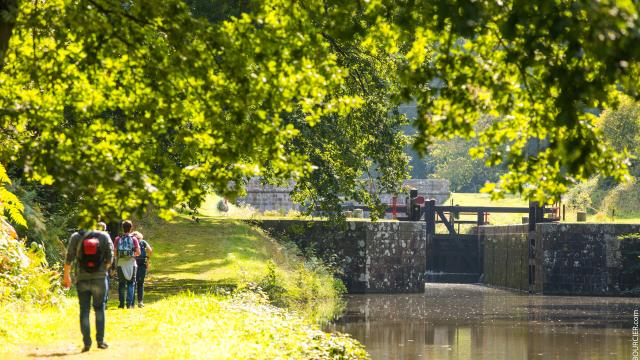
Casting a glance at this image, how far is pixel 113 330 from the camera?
14.6 m

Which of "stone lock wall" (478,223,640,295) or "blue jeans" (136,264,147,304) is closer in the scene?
"blue jeans" (136,264,147,304)

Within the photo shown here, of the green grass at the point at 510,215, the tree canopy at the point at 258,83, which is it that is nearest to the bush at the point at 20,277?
the tree canopy at the point at 258,83

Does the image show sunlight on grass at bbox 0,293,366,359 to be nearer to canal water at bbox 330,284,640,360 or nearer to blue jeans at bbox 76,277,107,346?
blue jeans at bbox 76,277,107,346

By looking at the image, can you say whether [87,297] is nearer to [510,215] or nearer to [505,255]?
[505,255]

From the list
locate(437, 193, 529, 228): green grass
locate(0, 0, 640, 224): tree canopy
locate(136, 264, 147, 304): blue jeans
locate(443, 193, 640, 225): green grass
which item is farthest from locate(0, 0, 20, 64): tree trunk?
locate(437, 193, 529, 228): green grass

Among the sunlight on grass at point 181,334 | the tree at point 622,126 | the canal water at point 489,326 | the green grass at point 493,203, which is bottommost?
the canal water at point 489,326

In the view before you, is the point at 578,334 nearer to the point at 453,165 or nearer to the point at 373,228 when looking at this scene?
the point at 373,228

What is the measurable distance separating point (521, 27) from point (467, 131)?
3.59ft

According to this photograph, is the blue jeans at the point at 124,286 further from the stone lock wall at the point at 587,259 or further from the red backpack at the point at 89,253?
the stone lock wall at the point at 587,259

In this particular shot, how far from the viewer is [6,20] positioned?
8.90 meters

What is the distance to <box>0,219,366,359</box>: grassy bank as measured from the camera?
12.8 m

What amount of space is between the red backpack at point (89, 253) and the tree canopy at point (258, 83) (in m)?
2.00

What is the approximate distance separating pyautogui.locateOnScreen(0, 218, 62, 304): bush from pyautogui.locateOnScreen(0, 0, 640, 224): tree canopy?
6268mm

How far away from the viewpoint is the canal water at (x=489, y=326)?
1911 centimetres
